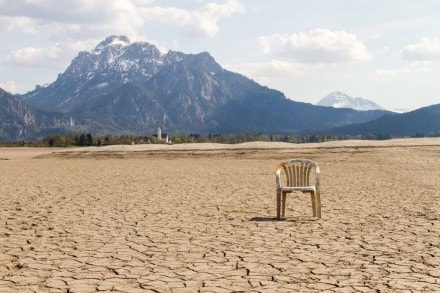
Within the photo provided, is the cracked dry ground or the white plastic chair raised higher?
the white plastic chair

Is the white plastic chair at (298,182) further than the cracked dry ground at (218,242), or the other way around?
the white plastic chair at (298,182)

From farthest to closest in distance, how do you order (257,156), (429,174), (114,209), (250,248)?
(257,156)
(429,174)
(114,209)
(250,248)

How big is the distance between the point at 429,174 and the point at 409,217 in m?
11.6

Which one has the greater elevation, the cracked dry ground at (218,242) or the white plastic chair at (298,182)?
the white plastic chair at (298,182)

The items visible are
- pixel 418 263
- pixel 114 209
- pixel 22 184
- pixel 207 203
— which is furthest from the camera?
pixel 22 184

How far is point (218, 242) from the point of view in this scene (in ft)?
26.0

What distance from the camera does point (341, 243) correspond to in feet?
25.3

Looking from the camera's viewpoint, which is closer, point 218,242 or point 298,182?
point 218,242

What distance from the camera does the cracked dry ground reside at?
5.77 m

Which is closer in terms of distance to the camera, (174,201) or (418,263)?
(418,263)

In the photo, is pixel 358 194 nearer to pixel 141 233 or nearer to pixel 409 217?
pixel 409 217

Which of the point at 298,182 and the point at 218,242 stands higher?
the point at 298,182

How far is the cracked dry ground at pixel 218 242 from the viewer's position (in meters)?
5.77

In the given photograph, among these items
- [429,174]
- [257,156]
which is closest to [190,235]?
[429,174]
